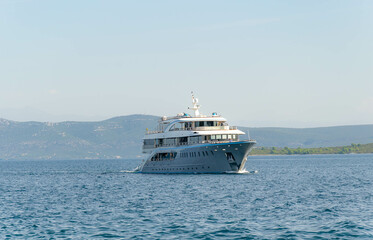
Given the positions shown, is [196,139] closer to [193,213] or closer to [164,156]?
[164,156]

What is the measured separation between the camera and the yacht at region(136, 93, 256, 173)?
271ft

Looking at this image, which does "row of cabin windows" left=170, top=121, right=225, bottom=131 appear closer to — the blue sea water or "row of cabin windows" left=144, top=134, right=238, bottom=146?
"row of cabin windows" left=144, top=134, right=238, bottom=146

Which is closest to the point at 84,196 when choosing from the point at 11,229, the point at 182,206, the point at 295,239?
the point at 182,206

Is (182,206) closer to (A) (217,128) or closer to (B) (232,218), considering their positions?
(B) (232,218)

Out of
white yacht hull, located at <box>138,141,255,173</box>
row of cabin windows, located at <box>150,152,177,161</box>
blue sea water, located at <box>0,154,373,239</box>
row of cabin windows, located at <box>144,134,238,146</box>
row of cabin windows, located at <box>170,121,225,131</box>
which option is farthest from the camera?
row of cabin windows, located at <box>150,152,177,161</box>

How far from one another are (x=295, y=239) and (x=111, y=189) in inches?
1552

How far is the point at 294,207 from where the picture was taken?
45.8 metres

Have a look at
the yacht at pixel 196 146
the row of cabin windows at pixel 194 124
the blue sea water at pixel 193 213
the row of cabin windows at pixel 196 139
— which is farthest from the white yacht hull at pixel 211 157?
the blue sea water at pixel 193 213

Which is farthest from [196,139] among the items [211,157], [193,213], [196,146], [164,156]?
[193,213]

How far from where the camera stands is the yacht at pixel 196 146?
82750mm

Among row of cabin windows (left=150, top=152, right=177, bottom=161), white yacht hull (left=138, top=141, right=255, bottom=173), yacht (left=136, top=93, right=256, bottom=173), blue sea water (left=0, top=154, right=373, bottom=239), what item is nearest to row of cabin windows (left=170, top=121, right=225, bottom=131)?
yacht (left=136, top=93, right=256, bottom=173)

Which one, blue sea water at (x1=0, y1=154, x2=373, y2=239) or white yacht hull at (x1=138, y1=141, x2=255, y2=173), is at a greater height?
white yacht hull at (x1=138, y1=141, x2=255, y2=173)

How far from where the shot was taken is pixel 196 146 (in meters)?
84.3

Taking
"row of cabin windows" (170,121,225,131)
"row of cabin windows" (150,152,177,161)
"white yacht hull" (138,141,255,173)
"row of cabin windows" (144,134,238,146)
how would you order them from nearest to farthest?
1. "white yacht hull" (138,141,255,173)
2. "row of cabin windows" (144,134,238,146)
3. "row of cabin windows" (170,121,225,131)
4. "row of cabin windows" (150,152,177,161)
